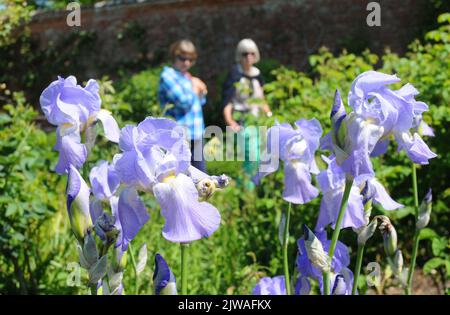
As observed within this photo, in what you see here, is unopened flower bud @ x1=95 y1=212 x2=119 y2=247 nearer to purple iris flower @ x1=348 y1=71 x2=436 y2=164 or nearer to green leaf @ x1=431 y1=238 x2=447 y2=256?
purple iris flower @ x1=348 y1=71 x2=436 y2=164

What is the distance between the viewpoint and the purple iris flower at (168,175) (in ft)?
3.56

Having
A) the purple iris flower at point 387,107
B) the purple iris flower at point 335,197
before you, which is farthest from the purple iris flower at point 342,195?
the purple iris flower at point 387,107

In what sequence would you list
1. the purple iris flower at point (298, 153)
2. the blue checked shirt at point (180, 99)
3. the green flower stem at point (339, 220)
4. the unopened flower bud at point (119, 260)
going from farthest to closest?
the blue checked shirt at point (180, 99), the purple iris flower at point (298, 153), the unopened flower bud at point (119, 260), the green flower stem at point (339, 220)

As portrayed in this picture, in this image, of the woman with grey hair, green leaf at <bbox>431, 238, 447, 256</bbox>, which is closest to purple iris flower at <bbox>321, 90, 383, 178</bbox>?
green leaf at <bbox>431, 238, 447, 256</bbox>

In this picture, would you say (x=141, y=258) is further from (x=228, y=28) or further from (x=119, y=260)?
(x=228, y=28)

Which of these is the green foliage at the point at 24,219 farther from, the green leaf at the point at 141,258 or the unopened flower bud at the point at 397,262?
the unopened flower bud at the point at 397,262

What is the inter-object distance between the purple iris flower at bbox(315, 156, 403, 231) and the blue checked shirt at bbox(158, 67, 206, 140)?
9.44ft

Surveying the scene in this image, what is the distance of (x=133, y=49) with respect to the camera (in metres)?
10.5

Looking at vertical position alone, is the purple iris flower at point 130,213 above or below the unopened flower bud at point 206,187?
below

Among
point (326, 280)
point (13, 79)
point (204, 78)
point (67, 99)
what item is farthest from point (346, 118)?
point (13, 79)

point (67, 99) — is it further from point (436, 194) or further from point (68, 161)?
point (436, 194)

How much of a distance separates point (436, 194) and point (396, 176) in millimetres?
405

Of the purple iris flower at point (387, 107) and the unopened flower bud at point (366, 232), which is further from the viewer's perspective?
the unopened flower bud at point (366, 232)

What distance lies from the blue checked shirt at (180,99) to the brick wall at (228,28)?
509 centimetres
